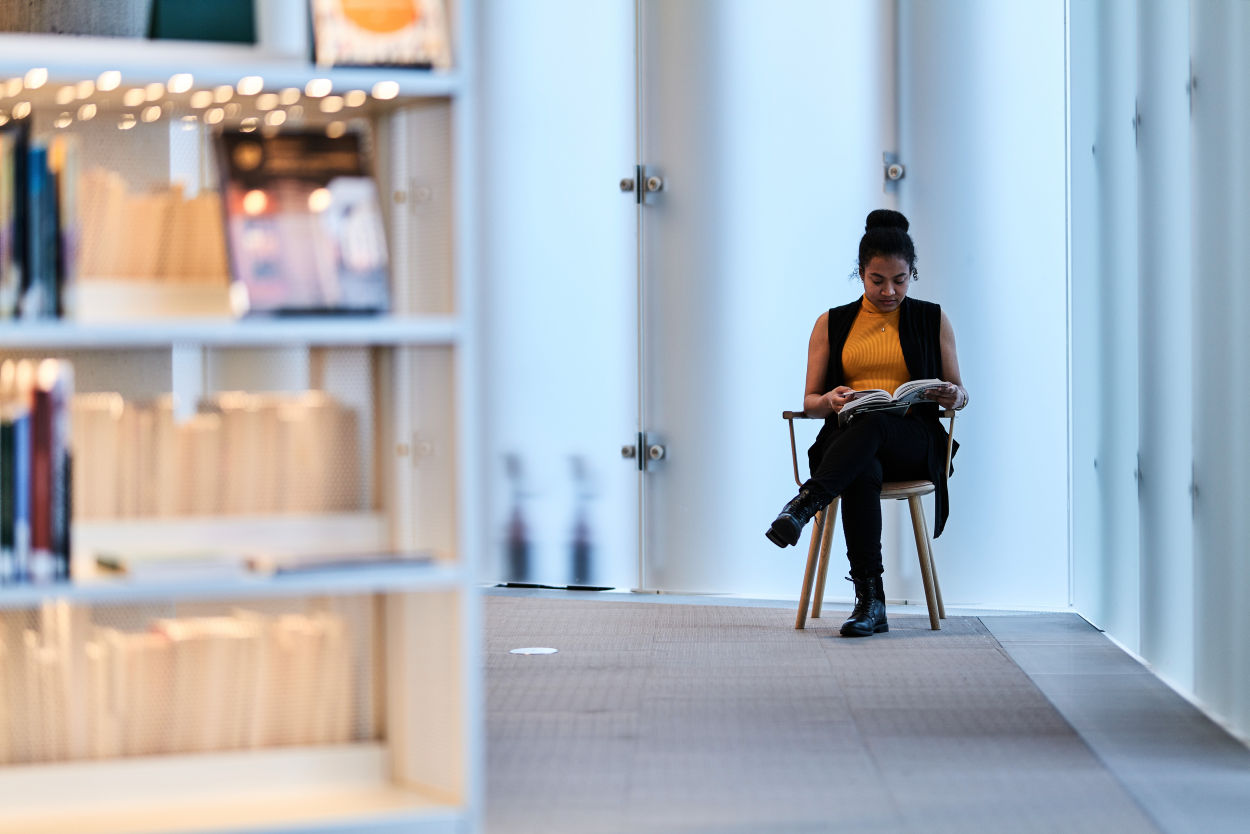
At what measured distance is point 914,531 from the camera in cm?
452

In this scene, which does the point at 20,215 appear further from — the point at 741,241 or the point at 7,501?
the point at 741,241

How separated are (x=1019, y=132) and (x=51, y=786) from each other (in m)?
3.66

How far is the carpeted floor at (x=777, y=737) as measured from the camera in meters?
2.56

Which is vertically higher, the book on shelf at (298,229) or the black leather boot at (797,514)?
the book on shelf at (298,229)

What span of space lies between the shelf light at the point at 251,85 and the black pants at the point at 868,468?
91.6 inches

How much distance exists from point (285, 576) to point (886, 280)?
103 inches

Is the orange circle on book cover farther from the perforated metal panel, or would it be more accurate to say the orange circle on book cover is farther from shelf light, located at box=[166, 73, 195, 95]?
the perforated metal panel

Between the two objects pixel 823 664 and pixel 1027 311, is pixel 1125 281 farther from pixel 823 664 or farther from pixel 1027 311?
pixel 823 664

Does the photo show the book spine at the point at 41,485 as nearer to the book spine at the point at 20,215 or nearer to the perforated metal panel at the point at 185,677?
the book spine at the point at 20,215

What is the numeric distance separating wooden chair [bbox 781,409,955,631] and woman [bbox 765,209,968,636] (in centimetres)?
4

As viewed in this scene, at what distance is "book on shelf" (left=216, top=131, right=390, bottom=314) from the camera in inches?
87.7

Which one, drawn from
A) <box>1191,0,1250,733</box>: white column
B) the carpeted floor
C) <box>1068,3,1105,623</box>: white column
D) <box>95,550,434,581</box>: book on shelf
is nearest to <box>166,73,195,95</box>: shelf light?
<box>95,550,434,581</box>: book on shelf

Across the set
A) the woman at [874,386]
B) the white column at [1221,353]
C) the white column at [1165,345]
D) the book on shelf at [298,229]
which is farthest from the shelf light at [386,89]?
the woman at [874,386]

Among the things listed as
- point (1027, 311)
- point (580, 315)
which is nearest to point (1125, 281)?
point (1027, 311)
